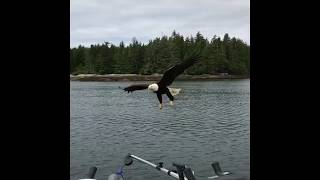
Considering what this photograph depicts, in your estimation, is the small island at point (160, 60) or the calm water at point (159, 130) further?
the calm water at point (159, 130)

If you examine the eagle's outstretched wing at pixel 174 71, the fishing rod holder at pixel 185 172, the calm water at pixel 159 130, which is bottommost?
the calm water at pixel 159 130

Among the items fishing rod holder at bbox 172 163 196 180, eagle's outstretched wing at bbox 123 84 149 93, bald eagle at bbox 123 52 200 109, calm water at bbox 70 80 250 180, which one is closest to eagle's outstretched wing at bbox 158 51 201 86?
bald eagle at bbox 123 52 200 109

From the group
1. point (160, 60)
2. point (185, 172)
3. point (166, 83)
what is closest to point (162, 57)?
point (160, 60)

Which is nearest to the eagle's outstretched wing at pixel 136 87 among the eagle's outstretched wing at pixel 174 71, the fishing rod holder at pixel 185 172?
the eagle's outstretched wing at pixel 174 71

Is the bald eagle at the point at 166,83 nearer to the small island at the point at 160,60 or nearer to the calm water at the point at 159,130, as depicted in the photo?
the small island at the point at 160,60
